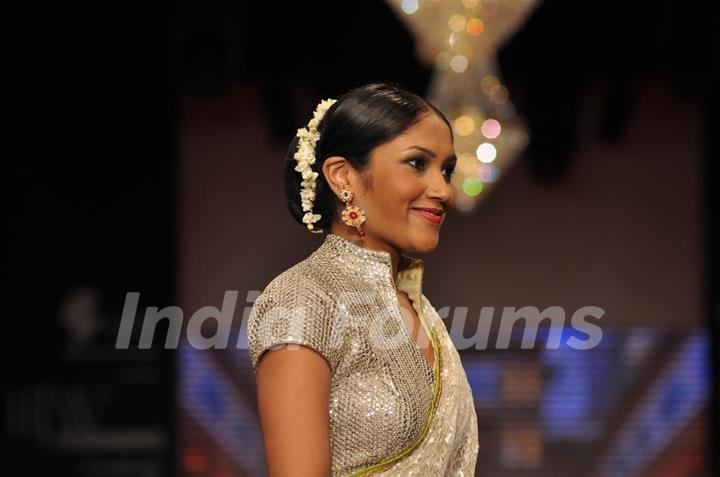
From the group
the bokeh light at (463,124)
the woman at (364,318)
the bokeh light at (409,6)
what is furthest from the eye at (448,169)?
the bokeh light at (463,124)

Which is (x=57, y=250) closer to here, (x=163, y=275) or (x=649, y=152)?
(x=163, y=275)

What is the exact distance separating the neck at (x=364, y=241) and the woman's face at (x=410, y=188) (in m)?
0.03

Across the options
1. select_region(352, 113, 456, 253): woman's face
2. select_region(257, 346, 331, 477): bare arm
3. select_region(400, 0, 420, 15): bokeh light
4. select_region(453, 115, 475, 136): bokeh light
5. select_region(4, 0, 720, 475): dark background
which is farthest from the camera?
select_region(4, 0, 720, 475): dark background

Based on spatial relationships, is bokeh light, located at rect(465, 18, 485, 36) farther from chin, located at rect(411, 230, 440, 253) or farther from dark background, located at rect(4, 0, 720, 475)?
chin, located at rect(411, 230, 440, 253)

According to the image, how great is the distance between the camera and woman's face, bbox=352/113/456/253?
1623 mm

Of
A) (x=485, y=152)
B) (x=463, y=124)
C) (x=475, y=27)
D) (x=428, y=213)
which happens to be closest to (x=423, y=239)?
(x=428, y=213)

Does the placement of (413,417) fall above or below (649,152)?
below

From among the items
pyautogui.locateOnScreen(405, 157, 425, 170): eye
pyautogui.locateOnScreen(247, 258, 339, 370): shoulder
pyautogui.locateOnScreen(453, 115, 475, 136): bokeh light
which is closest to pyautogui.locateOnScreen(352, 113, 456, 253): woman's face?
pyautogui.locateOnScreen(405, 157, 425, 170): eye

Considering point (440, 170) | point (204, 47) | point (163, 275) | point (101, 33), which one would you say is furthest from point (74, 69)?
point (440, 170)

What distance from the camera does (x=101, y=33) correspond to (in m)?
5.09

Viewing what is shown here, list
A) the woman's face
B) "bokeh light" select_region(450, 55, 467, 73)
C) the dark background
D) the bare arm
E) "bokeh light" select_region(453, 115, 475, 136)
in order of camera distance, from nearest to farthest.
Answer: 1. the bare arm
2. the woman's face
3. "bokeh light" select_region(450, 55, 467, 73)
4. "bokeh light" select_region(453, 115, 475, 136)
5. the dark background

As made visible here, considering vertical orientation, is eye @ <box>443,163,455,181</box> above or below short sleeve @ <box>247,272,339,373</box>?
above

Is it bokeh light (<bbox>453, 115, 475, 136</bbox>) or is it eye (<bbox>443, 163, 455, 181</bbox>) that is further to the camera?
bokeh light (<bbox>453, 115, 475, 136</bbox>)

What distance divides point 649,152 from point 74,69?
109 inches
